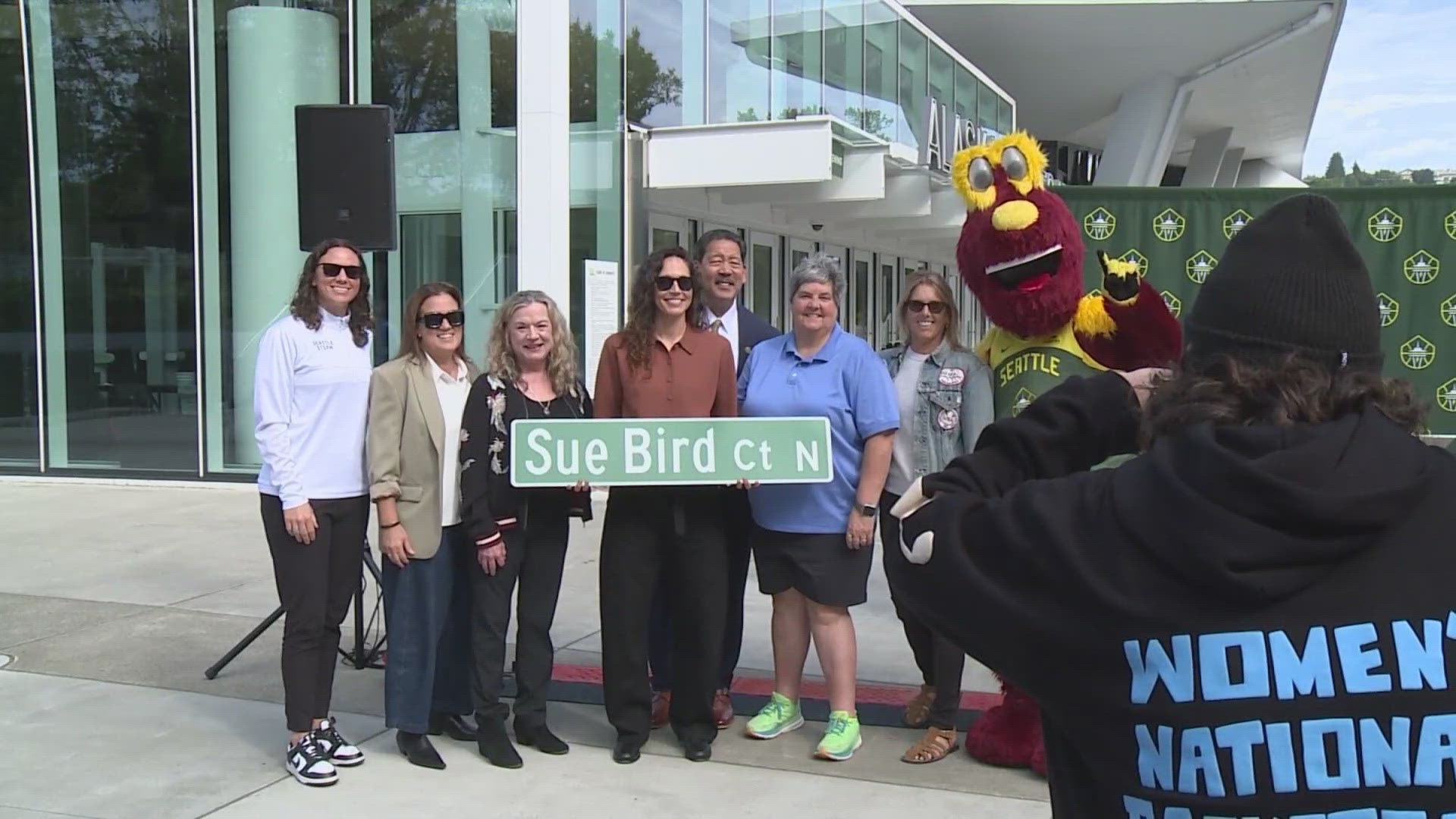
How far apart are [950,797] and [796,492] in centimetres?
120

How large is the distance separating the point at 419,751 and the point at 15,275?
33.8 ft

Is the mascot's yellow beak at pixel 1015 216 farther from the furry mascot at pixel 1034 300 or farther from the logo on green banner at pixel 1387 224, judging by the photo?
the logo on green banner at pixel 1387 224

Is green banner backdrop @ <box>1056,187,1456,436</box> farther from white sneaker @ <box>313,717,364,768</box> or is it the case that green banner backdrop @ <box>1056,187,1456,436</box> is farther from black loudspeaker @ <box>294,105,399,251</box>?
white sneaker @ <box>313,717,364,768</box>

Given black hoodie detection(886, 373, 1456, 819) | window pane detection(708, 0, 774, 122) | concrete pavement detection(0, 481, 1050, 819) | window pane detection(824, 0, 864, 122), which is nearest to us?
black hoodie detection(886, 373, 1456, 819)

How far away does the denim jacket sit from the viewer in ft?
14.9

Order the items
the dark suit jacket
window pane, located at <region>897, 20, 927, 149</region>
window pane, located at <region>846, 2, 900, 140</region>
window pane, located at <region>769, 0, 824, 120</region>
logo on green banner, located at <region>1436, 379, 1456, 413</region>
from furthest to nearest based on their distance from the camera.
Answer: window pane, located at <region>897, 20, 927, 149</region>
window pane, located at <region>846, 2, 900, 140</region>
window pane, located at <region>769, 0, 824, 120</region>
logo on green banner, located at <region>1436, 379, 1456, 413</region>
the dark suit jacket

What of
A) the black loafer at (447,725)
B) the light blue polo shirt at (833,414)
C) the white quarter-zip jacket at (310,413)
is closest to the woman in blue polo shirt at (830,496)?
the light blue polo shirt at (833,414)

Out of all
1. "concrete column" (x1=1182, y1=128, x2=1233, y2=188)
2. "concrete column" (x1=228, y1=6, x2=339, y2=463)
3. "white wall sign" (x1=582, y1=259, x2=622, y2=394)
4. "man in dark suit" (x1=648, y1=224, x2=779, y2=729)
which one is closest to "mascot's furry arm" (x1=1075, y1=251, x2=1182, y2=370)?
"man in dark suit" (x1=648, y1=224, x2=779, y2=729)

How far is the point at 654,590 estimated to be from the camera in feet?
15.0

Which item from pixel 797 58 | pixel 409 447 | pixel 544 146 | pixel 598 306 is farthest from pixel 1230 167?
pixel 409 447

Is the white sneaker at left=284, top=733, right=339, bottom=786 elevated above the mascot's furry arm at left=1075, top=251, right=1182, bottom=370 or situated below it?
below

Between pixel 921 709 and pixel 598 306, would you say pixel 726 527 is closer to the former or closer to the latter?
pixel 921 709

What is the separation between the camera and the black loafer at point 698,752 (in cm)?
449

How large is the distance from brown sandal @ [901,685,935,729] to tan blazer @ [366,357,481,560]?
6.52ft
